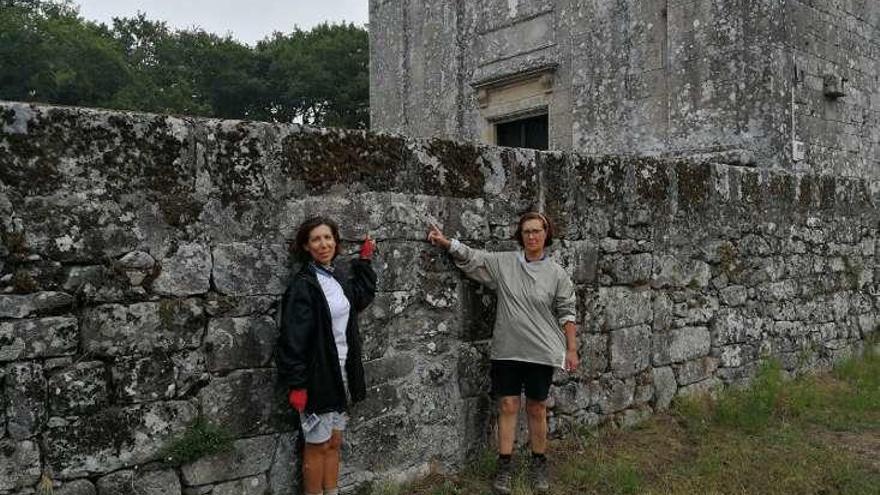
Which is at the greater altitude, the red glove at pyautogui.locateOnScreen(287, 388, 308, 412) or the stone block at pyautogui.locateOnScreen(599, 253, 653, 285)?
the stone block at pyautogui.locateOnScreen(599, 253, 653, 285)

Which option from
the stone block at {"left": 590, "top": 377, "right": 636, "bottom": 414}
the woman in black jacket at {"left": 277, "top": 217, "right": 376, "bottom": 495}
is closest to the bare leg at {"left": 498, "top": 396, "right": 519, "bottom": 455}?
the woman in black jacket at {"left": 277, "top": 217, "right": 376, "bottom": 495}

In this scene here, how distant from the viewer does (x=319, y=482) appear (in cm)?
333

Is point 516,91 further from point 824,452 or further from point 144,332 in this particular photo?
point 144,332

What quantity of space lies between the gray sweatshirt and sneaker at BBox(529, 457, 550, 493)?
572mm

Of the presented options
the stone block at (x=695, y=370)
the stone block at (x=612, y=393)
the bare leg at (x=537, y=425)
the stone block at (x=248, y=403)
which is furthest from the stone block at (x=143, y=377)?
the stone block at (x=695, y=370)

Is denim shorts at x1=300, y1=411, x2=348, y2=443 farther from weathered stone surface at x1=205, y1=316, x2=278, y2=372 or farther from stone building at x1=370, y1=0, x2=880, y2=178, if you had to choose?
stone building at x1=370, y1=0, x2=880, y2=178

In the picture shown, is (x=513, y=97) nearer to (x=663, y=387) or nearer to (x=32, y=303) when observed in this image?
(x=663, y=387)

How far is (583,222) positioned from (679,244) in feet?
3.87

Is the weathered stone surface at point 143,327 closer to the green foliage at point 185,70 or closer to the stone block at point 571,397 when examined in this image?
the stone block at point 571,397

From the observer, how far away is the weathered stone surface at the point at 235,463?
3.15 meters

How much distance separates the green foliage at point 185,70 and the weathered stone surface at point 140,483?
2690 centimetres

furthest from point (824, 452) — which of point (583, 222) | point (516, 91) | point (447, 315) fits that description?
point (516, 91)

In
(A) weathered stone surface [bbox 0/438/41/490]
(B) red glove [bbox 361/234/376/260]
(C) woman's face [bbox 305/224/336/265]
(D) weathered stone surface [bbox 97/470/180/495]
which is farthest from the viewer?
(B) red glove [bbox 361/234/376/260]

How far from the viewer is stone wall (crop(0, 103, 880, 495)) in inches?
111
